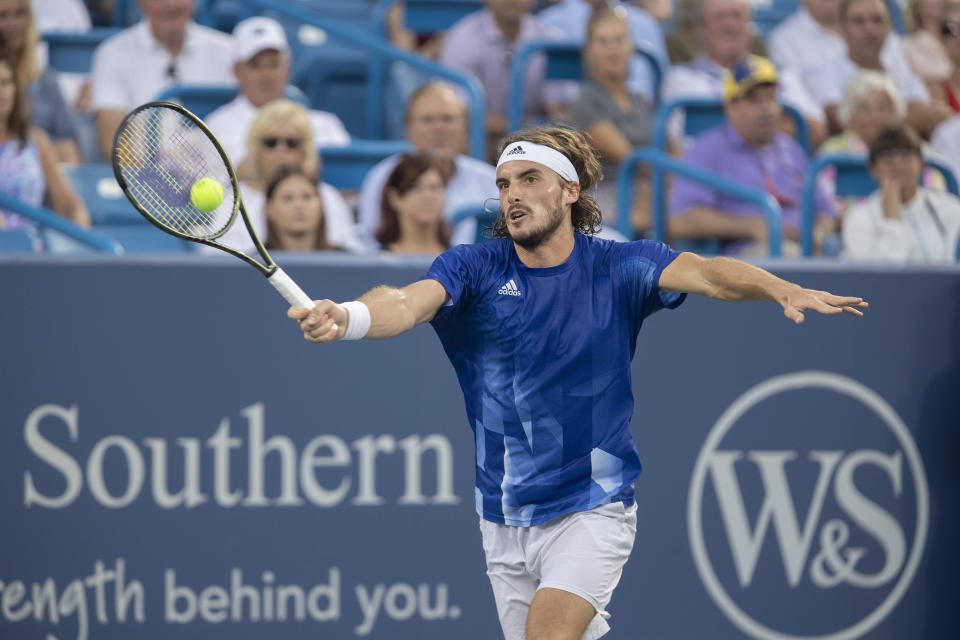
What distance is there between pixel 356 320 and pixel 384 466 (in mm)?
1960

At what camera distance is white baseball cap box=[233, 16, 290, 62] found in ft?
23.1

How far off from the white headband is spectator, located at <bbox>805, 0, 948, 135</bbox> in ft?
16.3

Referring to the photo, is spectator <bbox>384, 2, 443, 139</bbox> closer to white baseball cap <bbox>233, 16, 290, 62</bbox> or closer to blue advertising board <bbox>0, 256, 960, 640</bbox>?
white baseball cap <bbox>233, 16, 290, 62</bbox>

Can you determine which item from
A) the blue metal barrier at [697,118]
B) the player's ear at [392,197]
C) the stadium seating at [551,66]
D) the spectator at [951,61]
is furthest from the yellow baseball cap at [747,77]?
the player's ear at [392,197]

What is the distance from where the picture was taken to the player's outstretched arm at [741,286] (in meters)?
3.63

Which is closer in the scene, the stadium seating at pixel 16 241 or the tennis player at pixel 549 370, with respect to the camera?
the tennis player at pixel 549 370

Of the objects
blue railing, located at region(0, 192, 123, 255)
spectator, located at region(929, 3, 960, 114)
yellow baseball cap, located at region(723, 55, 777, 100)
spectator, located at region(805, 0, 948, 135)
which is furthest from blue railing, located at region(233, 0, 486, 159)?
spectator, located at region(929, 3, 960, 114)

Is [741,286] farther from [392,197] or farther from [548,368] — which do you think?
[392,197]

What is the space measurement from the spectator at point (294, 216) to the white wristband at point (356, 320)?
245 cm

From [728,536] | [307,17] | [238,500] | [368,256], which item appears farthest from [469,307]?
[307,17]

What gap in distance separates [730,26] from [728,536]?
3.95m

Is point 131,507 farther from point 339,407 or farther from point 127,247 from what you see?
point 127,247

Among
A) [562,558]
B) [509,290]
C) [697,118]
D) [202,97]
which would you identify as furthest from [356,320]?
[697,118]

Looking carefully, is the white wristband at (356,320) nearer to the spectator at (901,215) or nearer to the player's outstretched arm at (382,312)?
the player's outstretched arm at (382,312)
